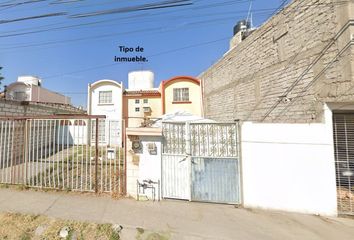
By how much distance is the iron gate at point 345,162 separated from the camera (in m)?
4.90

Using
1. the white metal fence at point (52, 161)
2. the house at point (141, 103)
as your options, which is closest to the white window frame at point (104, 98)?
the house at point (141, 103)

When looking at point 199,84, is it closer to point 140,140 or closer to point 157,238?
point 140,140

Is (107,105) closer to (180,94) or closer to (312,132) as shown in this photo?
(180,94)

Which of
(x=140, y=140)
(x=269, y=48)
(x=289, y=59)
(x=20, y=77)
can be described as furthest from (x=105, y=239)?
(x=20, y=77)

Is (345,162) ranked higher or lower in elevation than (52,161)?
higher

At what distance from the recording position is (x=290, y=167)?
16.3 feet

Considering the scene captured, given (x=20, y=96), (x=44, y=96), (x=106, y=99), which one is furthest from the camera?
(x=44, y=96)

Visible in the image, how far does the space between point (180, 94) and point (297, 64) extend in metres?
11.3

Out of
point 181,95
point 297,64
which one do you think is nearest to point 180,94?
point 181,95

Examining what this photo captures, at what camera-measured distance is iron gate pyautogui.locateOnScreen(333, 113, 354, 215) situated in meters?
4.90

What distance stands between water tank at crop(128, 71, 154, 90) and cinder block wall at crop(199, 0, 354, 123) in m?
13.8

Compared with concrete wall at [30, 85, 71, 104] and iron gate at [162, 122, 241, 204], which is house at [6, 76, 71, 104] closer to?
concrete wall at [30, 85, 71, 104]

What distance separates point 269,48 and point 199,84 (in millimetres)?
9158

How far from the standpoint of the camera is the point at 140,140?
5.52 metres
